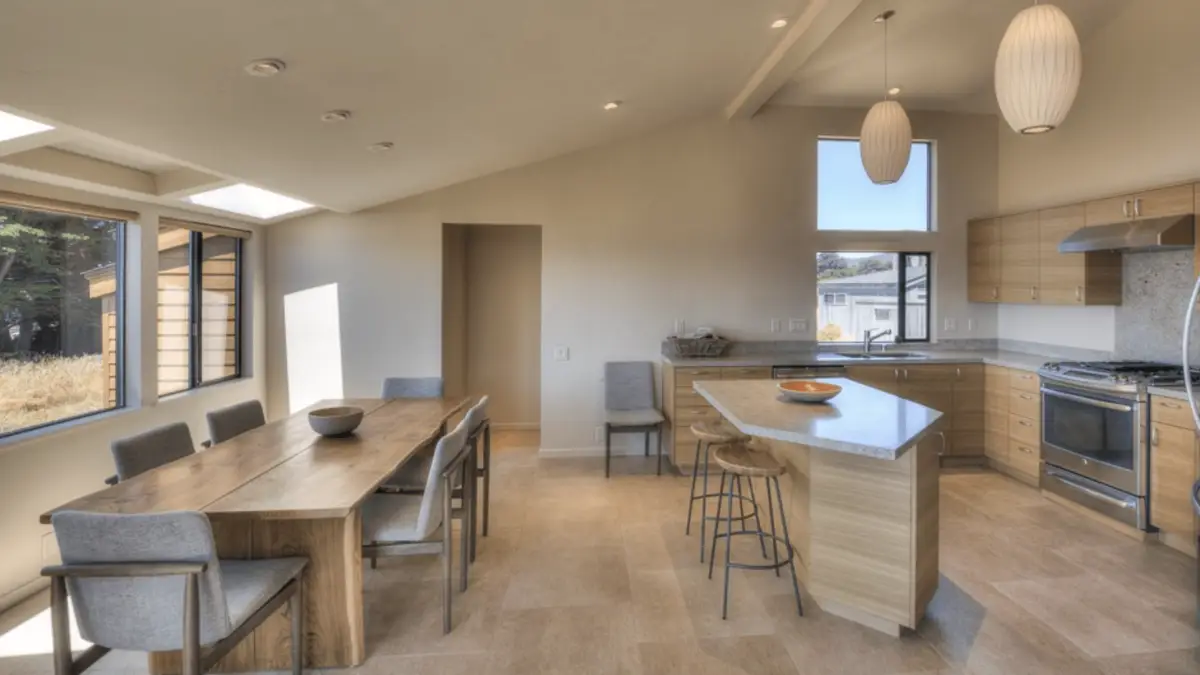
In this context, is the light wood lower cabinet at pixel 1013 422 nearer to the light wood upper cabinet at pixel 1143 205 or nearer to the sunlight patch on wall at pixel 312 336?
the light wood upper cabinet at pixel 1143 205

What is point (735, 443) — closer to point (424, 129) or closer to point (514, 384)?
point (424, 129)

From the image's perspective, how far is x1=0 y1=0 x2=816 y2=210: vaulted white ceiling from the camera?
1.85 metres

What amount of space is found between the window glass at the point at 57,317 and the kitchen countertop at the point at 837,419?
11.1 feet

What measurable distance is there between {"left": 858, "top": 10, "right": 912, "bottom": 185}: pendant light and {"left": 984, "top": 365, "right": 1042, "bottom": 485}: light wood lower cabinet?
2.14 m

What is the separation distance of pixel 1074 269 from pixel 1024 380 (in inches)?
33.1

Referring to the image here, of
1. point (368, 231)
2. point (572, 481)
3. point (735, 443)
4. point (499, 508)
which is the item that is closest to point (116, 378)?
point (368, 231)

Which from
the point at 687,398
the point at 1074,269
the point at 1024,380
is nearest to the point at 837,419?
the point at 687,398

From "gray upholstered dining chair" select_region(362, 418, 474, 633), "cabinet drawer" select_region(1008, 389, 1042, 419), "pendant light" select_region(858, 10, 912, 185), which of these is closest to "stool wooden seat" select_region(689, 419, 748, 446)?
"gray upholstered dining chair" select_region(362, 418, 474, 633)

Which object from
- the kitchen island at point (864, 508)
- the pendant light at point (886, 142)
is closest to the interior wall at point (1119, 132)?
the pendant light at point (886, 142)

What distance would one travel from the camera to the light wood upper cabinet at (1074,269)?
4.03 m

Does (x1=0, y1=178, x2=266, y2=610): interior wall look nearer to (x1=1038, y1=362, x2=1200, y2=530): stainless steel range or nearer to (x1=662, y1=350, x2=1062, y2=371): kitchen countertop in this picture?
(x1=662, y1=350, x2=1062, y2=371): kitchen countertop

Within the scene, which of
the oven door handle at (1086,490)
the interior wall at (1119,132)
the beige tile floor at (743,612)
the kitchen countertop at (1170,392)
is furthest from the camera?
the interior wall at (1119,132)

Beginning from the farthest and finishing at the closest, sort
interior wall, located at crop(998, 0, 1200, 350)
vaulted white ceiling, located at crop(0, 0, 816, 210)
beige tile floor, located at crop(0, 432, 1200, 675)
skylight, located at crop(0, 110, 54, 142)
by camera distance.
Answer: interior wall, located at crop(998, 0, 1200, 350) → skylight, located at crop(0, 110, 54, 142) → beige tile floor, located at crop(0, 432, 1200, 675) → vaulted white ceiling, located at crop(0, 0, 816, 210)

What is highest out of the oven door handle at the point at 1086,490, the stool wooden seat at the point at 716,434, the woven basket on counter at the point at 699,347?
the woven basket on counter at the point at 699,347
